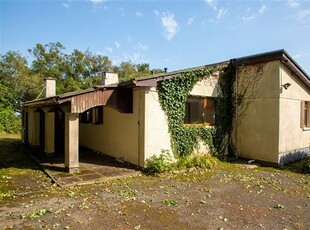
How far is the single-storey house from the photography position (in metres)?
8.40

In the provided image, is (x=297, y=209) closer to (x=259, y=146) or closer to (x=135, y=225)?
(x=135, y=225)

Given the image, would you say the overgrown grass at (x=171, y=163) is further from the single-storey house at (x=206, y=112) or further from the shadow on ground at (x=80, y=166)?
the shadow on ground at (x=80, y=166)

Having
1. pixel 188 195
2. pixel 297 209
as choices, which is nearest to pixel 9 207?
pixel 188 195

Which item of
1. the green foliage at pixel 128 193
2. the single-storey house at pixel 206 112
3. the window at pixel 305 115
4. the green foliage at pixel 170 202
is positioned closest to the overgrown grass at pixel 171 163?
the single-storey house at pixel 206 112

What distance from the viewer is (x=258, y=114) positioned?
10.5m

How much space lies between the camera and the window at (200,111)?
10.1m

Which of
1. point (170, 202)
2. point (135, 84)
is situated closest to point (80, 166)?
point (135, 84)

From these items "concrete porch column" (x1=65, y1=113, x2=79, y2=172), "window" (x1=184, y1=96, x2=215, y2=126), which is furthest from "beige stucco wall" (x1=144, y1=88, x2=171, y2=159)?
"concrete porch column" (x1=65, y1=113, x2=79, y2=172)

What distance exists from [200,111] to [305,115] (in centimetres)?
613

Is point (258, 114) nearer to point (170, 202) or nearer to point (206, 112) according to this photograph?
point (206, 112)

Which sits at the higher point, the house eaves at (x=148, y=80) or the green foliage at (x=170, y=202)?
the house eaves at (x=148, y=80)

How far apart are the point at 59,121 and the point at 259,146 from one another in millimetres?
11976

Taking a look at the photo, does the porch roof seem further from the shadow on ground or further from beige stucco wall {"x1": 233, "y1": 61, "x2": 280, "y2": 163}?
the shadow on ground

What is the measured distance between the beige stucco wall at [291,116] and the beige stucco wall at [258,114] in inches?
11.0
